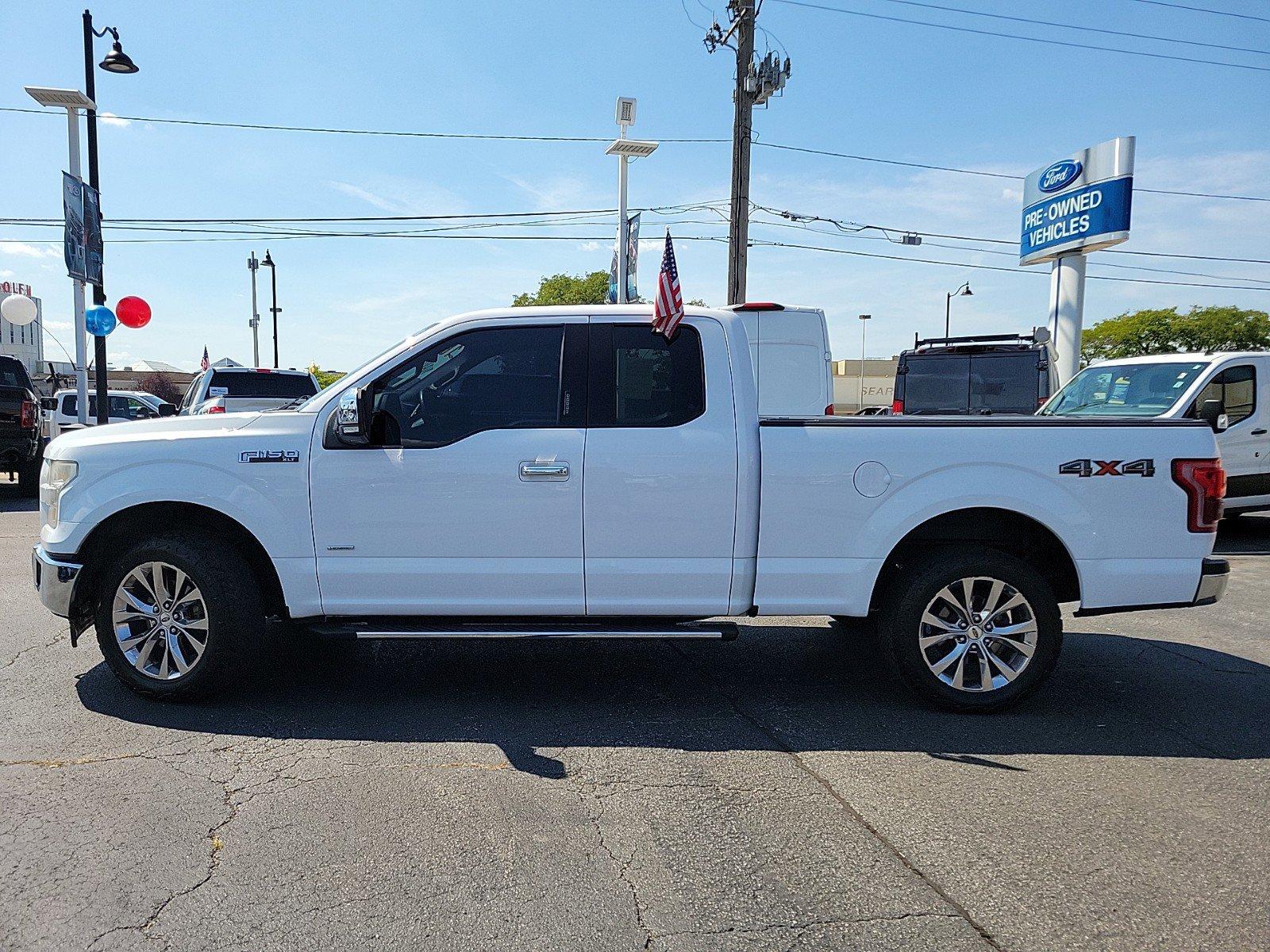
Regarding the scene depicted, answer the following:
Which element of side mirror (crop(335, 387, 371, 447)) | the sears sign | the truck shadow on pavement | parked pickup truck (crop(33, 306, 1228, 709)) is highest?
the sears sign

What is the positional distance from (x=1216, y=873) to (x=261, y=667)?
4745 millimetres

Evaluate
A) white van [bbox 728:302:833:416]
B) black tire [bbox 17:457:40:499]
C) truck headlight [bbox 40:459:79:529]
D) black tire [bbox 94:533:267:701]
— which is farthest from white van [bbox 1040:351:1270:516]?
black tire [bbox 17:457:40:499]

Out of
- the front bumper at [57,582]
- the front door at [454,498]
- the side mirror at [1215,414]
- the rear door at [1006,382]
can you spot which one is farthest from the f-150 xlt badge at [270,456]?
the rear door at [1006,382]

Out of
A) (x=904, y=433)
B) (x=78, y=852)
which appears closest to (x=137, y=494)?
(x=78, y=852)

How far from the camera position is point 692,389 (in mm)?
4879

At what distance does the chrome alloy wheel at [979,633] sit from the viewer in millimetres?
4836

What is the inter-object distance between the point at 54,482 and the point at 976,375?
39.1ft

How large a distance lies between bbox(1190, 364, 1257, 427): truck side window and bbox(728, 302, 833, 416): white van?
4265 mm

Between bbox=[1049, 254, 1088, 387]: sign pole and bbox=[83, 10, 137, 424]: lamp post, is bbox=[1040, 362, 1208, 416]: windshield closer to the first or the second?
bbox=[1049, 254, 1088, 387]: sign pole

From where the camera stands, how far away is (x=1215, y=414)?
1030 centimetres

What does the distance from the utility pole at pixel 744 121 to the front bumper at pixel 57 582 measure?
1457 cm

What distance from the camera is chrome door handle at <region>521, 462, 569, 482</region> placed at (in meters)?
4.72

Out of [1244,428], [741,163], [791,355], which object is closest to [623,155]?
[741,163]

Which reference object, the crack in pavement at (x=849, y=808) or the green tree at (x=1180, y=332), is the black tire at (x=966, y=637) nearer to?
the crack in pavement at (x=849, y=808)
